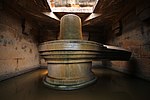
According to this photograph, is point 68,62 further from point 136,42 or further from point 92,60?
point 136,42

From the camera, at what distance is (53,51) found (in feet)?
6.73

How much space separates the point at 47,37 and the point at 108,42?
3233mm

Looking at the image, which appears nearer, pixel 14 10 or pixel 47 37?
pixel 14 10

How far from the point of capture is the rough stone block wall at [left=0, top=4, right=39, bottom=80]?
2553 millimetres

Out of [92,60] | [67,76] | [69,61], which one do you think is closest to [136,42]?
[92,60]

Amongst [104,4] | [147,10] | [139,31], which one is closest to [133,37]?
[139,31]

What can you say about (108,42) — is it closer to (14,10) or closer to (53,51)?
(53,51)

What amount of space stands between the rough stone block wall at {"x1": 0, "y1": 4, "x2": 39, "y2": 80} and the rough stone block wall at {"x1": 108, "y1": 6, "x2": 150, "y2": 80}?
358cm

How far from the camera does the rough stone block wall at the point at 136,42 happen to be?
8.19 ft

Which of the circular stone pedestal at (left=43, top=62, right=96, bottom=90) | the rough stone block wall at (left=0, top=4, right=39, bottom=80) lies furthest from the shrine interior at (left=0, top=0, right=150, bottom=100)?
the circular stone pedestal at (left=43, top=62, right=96, bottom=90)

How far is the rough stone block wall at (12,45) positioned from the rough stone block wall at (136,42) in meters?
3.58

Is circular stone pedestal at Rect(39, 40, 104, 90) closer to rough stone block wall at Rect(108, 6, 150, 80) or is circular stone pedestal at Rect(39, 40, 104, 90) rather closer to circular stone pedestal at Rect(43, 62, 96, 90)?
circular stone pedestal at Rect(43, 62, 96, 90)

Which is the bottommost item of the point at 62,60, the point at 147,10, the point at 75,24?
the point at 62,60

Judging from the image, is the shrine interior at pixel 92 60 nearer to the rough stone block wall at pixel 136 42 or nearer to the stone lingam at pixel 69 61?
the rough stone block wall at pixel 136 42
